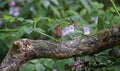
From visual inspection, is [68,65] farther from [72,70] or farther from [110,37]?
[110,37]

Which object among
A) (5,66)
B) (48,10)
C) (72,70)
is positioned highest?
(5,66)

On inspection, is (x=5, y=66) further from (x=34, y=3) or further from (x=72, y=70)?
(x=34, y=3)

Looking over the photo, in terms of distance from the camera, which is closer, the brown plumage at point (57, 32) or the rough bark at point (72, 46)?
the rough bark at point (72, 46)

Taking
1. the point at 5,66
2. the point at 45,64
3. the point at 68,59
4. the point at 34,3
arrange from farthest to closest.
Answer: the point at 34,3 < the point at 45,64 < the point at 68,59 < the point at 5,66

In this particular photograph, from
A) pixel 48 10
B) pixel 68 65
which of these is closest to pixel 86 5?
pixel 48 10

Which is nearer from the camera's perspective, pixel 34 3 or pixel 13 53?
pixel 13 53

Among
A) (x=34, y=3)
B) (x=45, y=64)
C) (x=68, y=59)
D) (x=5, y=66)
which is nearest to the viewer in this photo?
(x=5, y=66)

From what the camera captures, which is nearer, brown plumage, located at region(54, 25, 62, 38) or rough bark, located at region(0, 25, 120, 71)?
rough bark, located at region(0, 25, 120, 71)

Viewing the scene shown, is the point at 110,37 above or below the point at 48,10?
above

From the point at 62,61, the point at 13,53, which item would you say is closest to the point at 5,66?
the point at 13,53
